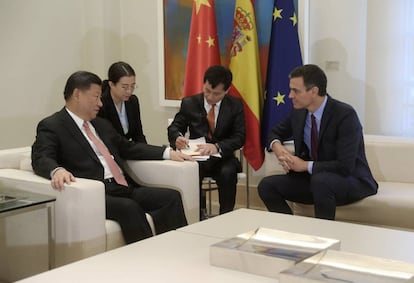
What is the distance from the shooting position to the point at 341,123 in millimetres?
3836

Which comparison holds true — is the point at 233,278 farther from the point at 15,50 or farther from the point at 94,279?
the point at 15,50

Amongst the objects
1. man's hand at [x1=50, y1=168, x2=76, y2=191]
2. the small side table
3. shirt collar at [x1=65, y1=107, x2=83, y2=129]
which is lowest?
the small side table

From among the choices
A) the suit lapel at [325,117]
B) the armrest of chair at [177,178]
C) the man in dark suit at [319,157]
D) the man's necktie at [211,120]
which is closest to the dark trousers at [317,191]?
the man in dark suit at [319,157]

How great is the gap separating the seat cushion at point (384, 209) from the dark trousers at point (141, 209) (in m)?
1.05

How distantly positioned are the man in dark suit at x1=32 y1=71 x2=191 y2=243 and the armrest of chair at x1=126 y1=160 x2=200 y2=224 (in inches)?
4.1

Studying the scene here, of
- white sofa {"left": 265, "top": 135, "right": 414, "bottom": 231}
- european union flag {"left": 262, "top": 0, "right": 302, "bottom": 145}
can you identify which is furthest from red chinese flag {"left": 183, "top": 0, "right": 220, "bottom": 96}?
white sofa {"left": 265, "top": 135, "right": 414, "bottom": 231}

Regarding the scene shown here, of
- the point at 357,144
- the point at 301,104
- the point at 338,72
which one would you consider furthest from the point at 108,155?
the point at 338,72

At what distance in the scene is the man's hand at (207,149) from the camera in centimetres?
422

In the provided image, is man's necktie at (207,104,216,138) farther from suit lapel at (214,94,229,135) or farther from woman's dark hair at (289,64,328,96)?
woman's dark hair at (289,64,328,96)

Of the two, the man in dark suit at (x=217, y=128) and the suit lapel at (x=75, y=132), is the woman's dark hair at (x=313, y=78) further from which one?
the suit lapel at (x=75, y=132)

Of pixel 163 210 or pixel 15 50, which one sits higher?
pixel 15 50

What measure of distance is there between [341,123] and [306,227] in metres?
1.23

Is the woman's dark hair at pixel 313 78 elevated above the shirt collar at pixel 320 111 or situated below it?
above

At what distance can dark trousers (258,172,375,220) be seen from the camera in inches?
148
